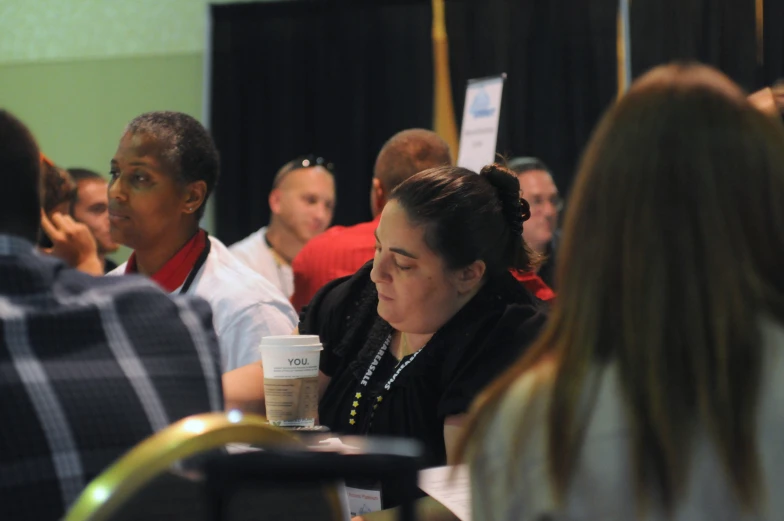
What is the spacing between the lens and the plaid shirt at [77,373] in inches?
44.3

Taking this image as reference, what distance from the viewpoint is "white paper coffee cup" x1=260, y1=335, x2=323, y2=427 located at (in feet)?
6.55

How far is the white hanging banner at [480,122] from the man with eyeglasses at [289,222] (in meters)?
0.86

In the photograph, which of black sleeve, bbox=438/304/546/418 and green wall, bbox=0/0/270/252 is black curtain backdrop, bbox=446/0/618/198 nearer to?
green wall, bbox=0/0/270/252

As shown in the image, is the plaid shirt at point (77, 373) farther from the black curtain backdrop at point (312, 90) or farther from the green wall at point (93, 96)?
the green wall at point (93, 96)

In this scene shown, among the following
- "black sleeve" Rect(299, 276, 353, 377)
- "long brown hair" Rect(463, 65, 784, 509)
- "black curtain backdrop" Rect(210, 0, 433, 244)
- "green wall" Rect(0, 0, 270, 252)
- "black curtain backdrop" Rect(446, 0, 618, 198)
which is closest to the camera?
"long brown hair" Rect(463, 65, 784, 509)

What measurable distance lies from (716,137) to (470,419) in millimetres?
341

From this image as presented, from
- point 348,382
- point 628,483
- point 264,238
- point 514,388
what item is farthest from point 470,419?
point 264,238

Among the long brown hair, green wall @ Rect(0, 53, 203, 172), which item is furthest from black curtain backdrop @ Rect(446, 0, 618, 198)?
the long brown hair

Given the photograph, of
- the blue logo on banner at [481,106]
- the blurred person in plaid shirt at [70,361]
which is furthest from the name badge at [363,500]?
the blue logo on banner at [481,106]

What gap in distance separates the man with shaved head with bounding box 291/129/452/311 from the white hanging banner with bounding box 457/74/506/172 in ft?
4.62

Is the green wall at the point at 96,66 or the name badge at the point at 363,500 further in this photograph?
→ the green wall at the point at 96,66

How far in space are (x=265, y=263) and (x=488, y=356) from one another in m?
3.43

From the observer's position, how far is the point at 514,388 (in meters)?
0.94

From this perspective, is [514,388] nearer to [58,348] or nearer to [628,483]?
[628,483]
